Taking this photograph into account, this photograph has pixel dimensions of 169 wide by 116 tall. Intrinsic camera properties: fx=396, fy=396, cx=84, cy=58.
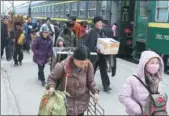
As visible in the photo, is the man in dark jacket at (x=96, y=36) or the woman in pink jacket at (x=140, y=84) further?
the man in dark jacket at (x=96, y=36)


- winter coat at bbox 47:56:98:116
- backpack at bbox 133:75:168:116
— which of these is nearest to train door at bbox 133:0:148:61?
winter coat at bbox 47:56:98:116

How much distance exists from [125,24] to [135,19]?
1462 millimetres

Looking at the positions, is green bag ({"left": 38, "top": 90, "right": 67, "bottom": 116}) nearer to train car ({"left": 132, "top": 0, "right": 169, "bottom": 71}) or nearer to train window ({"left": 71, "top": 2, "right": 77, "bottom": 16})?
train car ({"left": 132, "top": 0, "right": 169, "bottom": 71})

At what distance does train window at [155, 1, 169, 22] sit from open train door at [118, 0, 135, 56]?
3126mm

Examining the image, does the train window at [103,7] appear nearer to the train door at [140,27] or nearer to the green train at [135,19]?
the green train at [135,19]

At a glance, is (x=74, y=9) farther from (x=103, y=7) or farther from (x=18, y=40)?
(x=18, y=40)

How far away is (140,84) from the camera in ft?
12.6

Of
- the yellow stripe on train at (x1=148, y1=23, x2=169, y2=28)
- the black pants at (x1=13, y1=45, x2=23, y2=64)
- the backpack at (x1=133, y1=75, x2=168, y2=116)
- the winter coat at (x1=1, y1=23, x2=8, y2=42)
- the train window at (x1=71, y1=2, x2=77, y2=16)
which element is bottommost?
the black pants at (x1=13, y1=45, x2=23, y2=64)

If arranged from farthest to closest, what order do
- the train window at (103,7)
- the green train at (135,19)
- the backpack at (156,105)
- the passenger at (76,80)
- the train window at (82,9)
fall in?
the train window at (82,9)
the train window at (103,7)
the green train at (135,19)
the passenger at (76,80)
the backpack at (156,105)

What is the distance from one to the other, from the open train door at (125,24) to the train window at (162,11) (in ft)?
10.3

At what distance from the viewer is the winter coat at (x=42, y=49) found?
9.07 metres

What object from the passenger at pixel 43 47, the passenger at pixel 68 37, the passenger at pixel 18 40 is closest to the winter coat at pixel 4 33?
the passenger at pixel 18 40

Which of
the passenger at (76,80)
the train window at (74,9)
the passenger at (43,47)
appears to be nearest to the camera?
the passenger at (76,80)

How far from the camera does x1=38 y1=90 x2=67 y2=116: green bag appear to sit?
357 centimetres
